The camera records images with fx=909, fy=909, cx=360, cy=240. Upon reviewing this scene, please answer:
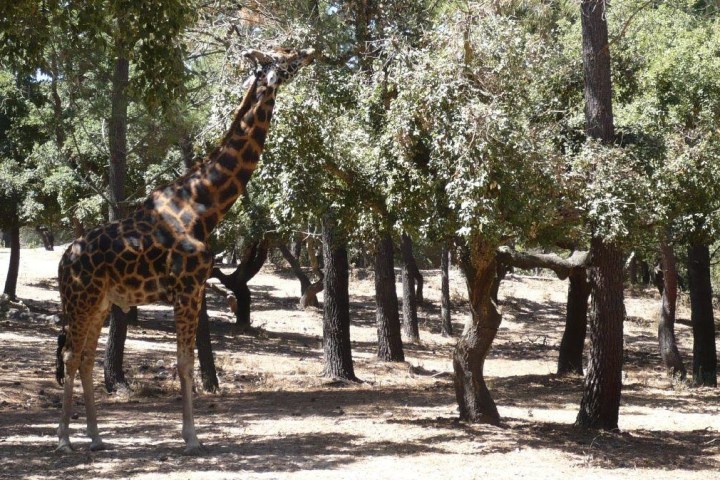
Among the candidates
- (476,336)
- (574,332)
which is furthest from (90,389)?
(574,332)

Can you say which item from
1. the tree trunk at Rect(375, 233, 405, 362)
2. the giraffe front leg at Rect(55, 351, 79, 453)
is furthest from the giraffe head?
the tree trunk at Rect(375, 233, 405, 362)

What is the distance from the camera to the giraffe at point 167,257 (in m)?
10.0

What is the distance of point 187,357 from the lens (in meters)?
10.2

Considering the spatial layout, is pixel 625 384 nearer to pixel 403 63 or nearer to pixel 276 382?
pixel 276 382

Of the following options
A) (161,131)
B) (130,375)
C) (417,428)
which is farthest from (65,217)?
(417,428)

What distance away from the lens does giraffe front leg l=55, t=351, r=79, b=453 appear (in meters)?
9.98

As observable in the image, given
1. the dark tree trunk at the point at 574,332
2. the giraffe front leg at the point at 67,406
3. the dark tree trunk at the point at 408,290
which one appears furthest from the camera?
the dark tree trunk at the point at 408,290

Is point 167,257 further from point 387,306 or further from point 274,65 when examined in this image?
point 387,306

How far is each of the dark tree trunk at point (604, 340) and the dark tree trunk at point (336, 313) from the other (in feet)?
21.2

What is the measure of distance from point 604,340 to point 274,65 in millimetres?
5842

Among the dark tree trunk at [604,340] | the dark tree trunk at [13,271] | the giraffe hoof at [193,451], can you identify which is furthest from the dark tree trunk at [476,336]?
the dark tree trunk at [13,271]

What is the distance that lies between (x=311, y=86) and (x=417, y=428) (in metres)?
4.99

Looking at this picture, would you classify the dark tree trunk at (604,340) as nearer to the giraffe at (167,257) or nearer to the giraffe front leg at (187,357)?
the giraffe at (167,257)

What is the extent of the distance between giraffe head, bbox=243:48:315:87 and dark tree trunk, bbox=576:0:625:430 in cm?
419
